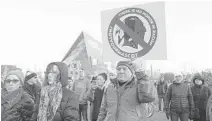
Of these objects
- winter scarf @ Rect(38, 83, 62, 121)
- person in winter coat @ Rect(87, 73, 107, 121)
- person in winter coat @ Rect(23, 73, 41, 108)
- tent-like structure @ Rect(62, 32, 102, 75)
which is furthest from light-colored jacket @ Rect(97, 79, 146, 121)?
tent-like structure @ Rect(62, 32, 102, 75)

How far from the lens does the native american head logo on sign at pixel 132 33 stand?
5199 mm

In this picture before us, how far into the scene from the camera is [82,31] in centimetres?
1154

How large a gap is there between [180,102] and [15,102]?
417 centimetres

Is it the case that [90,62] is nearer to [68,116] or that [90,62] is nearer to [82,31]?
[82,31]

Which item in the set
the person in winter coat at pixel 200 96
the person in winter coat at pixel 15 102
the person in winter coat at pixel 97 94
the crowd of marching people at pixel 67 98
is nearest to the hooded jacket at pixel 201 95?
the person in winter coat at pixel 200 96

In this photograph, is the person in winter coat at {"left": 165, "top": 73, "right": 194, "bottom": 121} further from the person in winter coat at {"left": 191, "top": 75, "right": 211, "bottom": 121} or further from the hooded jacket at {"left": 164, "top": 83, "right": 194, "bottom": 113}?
the person in winter coat at {"left": 191, "top": 75, "right": 211, "bottom": 121}

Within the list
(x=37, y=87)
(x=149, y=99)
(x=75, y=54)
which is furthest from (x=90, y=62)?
(x=149, y=99)

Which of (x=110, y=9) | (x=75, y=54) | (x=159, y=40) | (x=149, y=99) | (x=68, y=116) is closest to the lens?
(x=68, y=116)

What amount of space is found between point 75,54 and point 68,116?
7481 mm

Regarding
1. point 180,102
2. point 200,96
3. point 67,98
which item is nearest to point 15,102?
point 67,98

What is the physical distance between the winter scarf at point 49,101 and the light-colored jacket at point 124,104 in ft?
2.53

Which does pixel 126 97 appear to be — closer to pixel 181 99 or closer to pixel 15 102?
pixel 15 102

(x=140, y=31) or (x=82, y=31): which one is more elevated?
(x=82, y=31)

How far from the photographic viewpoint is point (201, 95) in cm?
840
